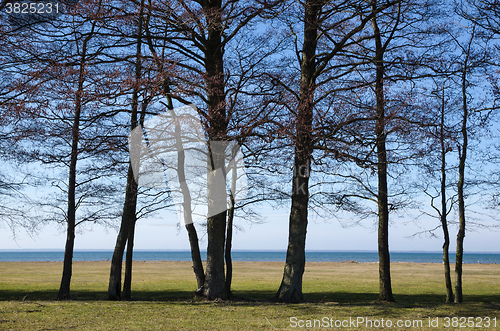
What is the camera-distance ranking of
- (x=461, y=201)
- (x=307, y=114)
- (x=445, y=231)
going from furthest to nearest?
(x=445, y=231) < (x=461, y=201) < (x=307, y=114)

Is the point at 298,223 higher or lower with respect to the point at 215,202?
lower

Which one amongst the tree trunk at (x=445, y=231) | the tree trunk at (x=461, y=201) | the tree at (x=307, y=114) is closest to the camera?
the tree at (x=307, y=114)

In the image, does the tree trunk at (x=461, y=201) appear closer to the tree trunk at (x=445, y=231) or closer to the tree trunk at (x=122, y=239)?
the tree trunk at (x=445, y=231)

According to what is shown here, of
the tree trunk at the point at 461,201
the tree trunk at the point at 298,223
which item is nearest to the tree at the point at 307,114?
the tree trunk at the point at 298,223

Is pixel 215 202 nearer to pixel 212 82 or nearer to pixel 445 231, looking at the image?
pixel 212 82

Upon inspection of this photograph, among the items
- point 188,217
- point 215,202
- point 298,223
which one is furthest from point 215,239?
→ point 298,223

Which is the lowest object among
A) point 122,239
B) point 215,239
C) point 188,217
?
point 122,239

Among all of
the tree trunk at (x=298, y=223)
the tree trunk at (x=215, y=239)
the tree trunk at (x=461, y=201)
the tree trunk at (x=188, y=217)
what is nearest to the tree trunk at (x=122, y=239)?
the tree trunk at (x=188, y=217)

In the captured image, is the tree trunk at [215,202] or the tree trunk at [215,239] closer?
the tree trunk at [215,202]

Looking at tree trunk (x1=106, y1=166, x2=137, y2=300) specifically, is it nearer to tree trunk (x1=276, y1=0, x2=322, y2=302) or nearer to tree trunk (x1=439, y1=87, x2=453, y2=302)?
tree trunk (x1=276, y1=0, x2=322, y2=302)

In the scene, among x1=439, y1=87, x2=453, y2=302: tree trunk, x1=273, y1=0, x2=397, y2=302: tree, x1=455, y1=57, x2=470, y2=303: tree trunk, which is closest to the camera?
x1=273, y1=0, x2=397, y2=302: tree

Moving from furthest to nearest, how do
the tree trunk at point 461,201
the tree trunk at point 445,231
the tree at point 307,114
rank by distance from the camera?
the tree trunk at point 445,231
the tree trunk at point 461,201
the tree at point 307,114

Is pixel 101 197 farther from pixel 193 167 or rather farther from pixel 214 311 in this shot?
pixel 214 311

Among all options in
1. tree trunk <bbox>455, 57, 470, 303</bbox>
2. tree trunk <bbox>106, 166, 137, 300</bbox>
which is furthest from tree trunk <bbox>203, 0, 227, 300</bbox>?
tree trunk <bbox>455, 57, 470, 303</bbox>
